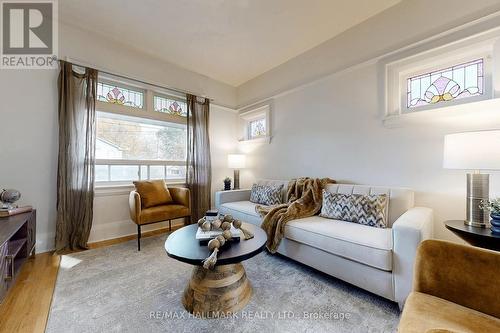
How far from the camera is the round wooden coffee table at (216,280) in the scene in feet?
4.45

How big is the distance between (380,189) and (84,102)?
3.68 metres

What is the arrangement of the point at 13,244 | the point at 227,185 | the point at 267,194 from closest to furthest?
the point at 13,244 → the point at 267,194 → the point at 227,185

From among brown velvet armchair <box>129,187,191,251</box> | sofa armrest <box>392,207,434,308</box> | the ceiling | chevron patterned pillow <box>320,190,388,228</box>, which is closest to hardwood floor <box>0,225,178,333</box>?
brown velvet armchair <box>129,187,191,251</box>

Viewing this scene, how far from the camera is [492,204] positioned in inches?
56.4

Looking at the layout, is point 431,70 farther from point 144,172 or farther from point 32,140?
point 32,140

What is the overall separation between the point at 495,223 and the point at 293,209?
4.85ft

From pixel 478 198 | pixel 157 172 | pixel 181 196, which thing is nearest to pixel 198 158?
pixel 157 172

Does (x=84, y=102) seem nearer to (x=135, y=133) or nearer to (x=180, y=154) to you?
(x=135, y=133)

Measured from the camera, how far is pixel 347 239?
1644mm

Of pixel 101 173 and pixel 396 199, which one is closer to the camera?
pixel 396 199

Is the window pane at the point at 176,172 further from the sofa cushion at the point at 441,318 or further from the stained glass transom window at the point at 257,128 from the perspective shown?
the sofa cushion at the point at 441,318

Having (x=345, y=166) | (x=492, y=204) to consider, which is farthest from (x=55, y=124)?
(x=492, y=204)
